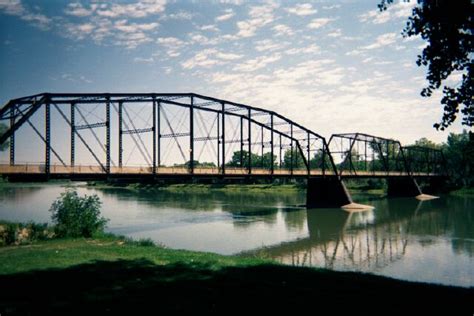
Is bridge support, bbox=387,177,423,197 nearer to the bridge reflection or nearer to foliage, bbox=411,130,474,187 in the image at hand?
foliage, bbox=411,130,474,187

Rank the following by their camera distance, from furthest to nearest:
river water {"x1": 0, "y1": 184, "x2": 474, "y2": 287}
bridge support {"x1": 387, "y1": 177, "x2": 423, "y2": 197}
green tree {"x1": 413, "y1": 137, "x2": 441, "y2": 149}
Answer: green tree {"x1": 413, "y1": 137, "x2": 441, "y2": 149} → bridge support {"x1": 387, "y1": 177, "x2": 423, "y2": 197} → river water {"x1": 0, "y1": 184, "x2": 474, "y2": 287}

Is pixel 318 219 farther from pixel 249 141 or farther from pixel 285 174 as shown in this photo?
pixel 249 141

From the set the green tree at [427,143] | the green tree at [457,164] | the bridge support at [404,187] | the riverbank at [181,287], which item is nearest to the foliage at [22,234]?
the riverbank at [181,287]

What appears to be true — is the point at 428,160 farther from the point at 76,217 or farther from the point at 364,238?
the point at 76,217

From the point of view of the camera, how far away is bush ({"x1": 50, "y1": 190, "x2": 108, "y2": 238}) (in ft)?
77.9

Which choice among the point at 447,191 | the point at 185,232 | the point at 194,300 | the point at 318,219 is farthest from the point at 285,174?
the point at 447,191

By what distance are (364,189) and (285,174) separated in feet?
178

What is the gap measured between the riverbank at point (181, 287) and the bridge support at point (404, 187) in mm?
78729

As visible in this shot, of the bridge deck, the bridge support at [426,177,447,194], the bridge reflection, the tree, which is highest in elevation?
the tree

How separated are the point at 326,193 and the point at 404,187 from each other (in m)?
35.1

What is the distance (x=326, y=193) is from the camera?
6141 centimetres

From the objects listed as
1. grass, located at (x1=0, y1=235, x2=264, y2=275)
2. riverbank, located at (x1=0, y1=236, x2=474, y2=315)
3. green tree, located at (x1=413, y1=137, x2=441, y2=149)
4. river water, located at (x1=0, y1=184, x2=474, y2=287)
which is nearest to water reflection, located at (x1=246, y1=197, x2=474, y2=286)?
river water, located at (x1=0, y1=184, x2=474, y2=287)

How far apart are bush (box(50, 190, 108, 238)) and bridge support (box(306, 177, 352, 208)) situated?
39856mm

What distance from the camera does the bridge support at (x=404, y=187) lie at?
8575 centimetres
